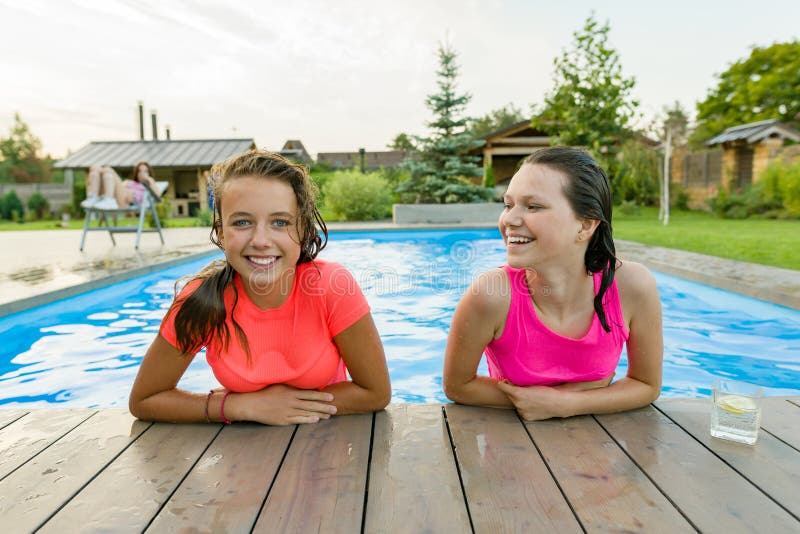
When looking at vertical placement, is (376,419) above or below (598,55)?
below

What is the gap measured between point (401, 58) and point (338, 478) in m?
16.6

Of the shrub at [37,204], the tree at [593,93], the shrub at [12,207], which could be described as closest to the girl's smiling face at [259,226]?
the tree at [593,93]

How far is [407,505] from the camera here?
116 centimetres

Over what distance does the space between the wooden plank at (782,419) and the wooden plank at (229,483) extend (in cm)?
140

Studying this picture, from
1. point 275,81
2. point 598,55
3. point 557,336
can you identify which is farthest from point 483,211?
point 557,336

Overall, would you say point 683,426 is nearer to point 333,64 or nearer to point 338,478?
point 338,478

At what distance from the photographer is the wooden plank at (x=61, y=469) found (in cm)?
115

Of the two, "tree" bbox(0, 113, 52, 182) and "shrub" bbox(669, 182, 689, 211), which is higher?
"tree" bbox(0, 113, 52, 182)

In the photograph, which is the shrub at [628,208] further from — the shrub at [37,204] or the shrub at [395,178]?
the shrub at [37,204]

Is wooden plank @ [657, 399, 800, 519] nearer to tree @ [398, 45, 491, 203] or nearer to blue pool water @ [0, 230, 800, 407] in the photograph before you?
blue pool water @ [0, 230, 800, 407]

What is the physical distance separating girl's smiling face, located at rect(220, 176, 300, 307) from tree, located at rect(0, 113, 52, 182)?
53066 mm

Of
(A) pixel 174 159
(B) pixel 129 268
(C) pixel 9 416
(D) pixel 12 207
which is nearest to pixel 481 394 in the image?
(C) pixel 9 416

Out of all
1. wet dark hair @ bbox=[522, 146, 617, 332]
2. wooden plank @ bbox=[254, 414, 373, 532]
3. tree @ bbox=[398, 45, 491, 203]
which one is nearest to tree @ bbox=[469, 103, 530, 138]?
tree @ bbox=[398, 45, 491, 203]

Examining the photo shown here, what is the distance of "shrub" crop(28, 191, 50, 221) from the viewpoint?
21.4 meters
